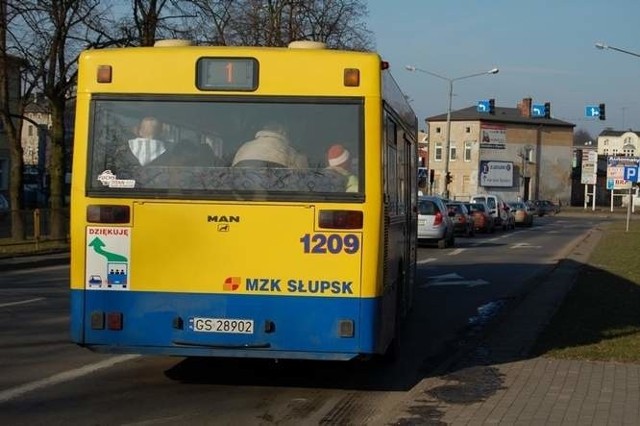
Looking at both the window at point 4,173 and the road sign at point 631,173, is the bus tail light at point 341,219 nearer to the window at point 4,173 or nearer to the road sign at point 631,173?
the road sign at point 631,173

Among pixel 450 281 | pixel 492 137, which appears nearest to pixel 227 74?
pixel 450 281

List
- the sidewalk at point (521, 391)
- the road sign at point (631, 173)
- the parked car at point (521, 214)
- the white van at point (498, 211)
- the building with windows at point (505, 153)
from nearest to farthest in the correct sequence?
1. the sidewalk at point (521, 391)
2. the road sign at point (631, 173)
3. the white van at point (498, 211)
4. the parked car at point (521, 214)
5. the building with windows at point (505, 153)

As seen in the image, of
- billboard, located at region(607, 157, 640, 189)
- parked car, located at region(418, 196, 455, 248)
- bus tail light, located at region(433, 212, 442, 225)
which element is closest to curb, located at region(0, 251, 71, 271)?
parked car, located at region(418, 196, 455, 248)

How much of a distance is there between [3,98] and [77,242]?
21.7 m

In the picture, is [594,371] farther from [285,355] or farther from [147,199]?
[147,199]

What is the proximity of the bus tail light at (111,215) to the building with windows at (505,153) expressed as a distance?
102 meters

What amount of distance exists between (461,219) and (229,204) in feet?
117

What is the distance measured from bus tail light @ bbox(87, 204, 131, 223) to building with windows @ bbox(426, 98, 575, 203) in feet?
336

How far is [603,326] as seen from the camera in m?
12.6

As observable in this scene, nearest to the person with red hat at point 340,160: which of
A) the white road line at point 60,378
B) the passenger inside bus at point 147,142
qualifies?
the passenger inside bus at point 147,142

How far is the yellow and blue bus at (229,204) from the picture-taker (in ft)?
25.7

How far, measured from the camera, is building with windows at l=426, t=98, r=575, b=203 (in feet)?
377

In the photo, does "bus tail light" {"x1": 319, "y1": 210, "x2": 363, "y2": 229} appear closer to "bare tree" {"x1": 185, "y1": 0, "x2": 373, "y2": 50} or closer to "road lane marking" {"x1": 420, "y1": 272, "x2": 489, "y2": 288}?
"road lane marking" {"x1": 420, "y1": 272, "x2": 489, "y2": 288}

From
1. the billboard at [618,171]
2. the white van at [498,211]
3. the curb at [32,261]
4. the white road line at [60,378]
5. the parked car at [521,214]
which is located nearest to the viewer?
the white road line at [60,378]
